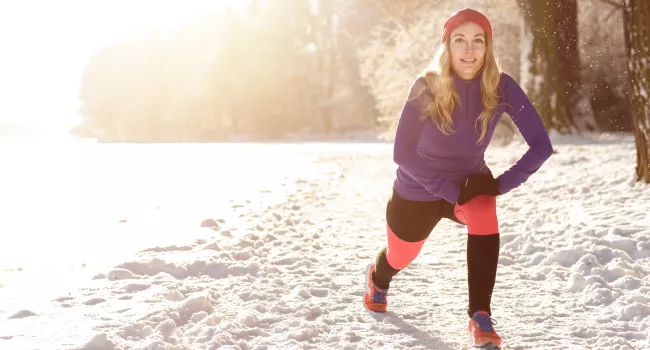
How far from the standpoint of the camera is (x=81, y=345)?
334 centimetres

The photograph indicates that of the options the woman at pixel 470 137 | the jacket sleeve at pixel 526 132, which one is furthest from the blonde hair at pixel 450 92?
the jacket sleeve at pixel 526 132

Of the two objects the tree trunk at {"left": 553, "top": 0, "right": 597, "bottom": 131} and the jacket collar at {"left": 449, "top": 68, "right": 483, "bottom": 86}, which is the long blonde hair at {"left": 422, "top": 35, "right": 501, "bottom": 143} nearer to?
the jacket collar at {"left": 449, "top": 68, "right": 483, "bottom": 86}

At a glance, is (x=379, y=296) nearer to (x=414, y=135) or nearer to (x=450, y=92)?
(x=414, y=135)

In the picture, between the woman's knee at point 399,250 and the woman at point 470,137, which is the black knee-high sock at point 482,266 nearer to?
the woman at point 470,137

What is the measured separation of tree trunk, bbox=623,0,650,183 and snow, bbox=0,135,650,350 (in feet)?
1.70

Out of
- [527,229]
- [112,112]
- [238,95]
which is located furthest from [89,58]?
[527,229]

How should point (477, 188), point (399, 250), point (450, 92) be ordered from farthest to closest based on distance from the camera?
point (399, 250), point (450, 92), point (477, 188)

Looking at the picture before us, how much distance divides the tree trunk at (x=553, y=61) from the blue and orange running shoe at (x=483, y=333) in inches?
437

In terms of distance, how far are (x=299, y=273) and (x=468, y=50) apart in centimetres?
244

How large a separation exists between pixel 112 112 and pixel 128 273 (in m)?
55.4

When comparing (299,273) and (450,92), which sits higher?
(450,92)

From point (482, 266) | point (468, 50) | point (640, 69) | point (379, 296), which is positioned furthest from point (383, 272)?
point (640, 69)

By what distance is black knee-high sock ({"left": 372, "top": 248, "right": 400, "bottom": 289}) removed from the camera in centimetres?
406

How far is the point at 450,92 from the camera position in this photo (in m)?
3.50
